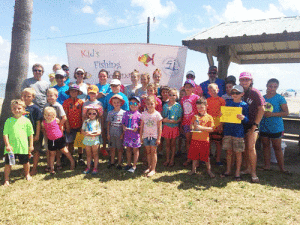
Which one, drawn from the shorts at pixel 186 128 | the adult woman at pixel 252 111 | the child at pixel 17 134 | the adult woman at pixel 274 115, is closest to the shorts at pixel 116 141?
the shorts at pixel 186 128

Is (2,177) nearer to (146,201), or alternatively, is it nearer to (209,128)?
(146,201)

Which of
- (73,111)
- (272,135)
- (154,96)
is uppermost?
(154,96)

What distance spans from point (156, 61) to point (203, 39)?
1528 mm

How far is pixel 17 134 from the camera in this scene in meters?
4.04

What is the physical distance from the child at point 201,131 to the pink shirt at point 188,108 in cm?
35

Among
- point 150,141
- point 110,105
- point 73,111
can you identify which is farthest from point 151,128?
point 73,111

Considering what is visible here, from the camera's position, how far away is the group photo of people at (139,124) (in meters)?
4.17

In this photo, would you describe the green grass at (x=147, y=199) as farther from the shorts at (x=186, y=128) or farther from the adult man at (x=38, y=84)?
the adult man at (x=38, y=84)

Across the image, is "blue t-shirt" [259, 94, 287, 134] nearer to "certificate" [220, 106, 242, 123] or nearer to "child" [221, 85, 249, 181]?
"child" [221, 85, 249, 181]

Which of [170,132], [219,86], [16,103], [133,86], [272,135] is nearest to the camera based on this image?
[16,103]

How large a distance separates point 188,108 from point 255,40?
2810 mm

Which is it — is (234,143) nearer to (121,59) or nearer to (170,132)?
(170,132)

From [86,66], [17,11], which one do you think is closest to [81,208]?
[86,66]

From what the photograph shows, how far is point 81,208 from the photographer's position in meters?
3.27
